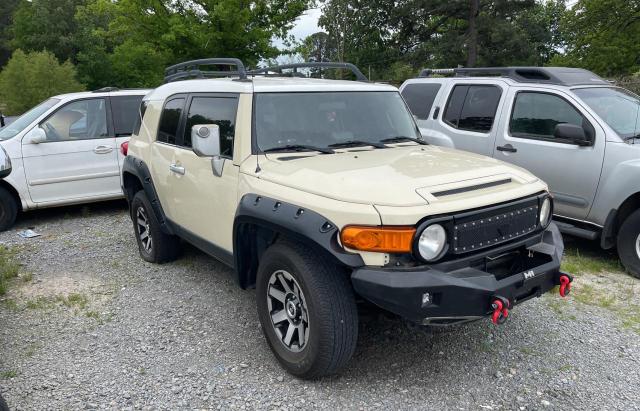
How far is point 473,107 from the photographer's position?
21.4 feet

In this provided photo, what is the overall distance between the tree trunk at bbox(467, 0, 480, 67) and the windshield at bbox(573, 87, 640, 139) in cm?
2474

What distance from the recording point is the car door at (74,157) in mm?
7160

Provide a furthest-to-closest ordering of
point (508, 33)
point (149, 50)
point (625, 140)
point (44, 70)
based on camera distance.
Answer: point (508, 33), point (44, 70), point (149, 50), point (625, 140)

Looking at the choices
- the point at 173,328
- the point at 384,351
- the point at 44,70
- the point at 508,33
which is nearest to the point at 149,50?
the point at 44,70

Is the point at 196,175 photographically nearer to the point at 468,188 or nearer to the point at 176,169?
the point at 176,169

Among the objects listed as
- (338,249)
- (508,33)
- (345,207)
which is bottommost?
(338,249)

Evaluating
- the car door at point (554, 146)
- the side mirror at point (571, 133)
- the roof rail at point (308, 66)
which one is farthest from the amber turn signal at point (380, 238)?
the car door at point (554, 146)

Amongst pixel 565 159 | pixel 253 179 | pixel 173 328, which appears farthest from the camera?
pixel 565 159

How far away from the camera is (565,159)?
5.46 meters

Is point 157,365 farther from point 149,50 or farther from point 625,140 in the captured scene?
point 149,50

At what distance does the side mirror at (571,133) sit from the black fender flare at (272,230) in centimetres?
342

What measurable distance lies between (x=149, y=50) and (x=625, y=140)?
13.1m

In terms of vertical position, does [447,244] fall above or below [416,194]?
below

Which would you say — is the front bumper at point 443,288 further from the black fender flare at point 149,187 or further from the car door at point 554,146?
the black fender flare at point 149,187
